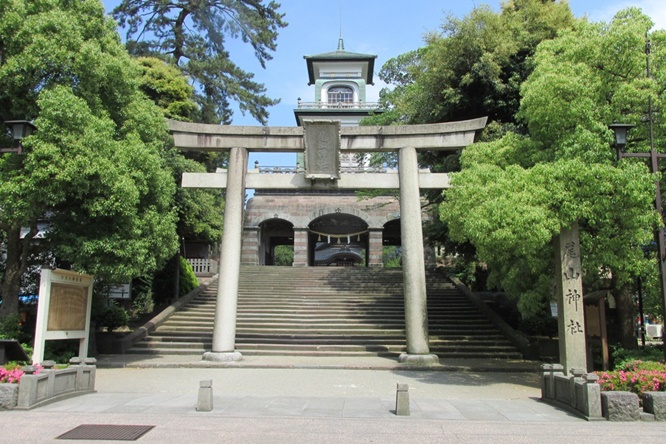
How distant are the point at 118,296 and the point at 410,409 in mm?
14988

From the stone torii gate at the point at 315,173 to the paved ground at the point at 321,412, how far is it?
2.56 metres

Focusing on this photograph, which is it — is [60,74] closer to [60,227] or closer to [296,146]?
[60,227]

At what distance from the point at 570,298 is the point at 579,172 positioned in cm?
250

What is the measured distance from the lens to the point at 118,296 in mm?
19891

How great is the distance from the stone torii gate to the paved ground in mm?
2564

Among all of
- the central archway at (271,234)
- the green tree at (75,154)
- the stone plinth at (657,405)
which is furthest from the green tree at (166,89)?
the stone plinth at (657,405)

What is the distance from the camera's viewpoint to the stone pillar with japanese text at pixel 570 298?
32.8ft

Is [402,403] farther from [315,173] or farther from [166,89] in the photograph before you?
[166,89]

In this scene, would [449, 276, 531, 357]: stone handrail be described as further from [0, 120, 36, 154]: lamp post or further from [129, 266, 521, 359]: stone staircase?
[0, 120, 36, 154]: lamp post

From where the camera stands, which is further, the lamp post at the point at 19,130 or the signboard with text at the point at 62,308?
the signboard with text at the point at 62,308

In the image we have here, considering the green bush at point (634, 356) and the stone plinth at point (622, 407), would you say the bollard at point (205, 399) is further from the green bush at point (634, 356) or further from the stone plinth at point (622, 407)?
the green bush at point (634, 356)

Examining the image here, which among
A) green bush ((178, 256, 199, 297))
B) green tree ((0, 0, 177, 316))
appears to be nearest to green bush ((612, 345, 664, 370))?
green tree ((0, 0, 177, 316))

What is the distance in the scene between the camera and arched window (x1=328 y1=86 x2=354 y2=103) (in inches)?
1483

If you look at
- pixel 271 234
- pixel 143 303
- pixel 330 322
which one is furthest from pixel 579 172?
pixel 271 234
